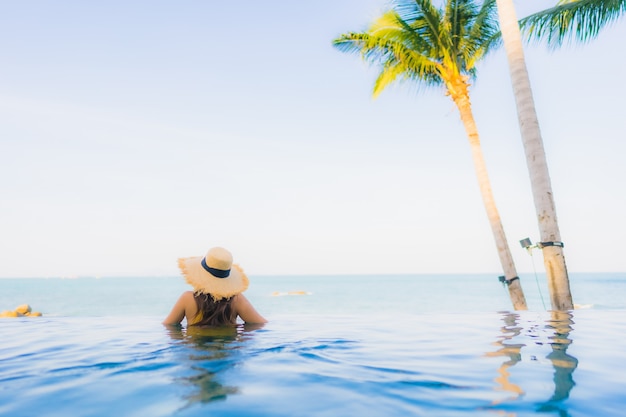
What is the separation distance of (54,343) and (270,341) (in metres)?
2.62

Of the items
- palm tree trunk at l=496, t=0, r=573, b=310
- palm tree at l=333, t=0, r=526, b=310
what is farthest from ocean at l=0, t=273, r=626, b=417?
palm tree at l=333, t=0, r=526, b=310

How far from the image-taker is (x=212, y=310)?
5.74m

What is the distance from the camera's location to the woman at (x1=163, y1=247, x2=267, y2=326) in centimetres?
532

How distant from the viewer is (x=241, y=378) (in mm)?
3129

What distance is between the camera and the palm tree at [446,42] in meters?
12.4

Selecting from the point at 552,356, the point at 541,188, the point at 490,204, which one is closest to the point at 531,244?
the point at 541,188

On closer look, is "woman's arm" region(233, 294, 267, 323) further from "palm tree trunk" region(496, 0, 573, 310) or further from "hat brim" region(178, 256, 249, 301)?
"palm tree trunk" region(496, 0, 573, 310)

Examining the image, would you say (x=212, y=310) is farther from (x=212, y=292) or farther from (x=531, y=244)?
(x=531, y=244)

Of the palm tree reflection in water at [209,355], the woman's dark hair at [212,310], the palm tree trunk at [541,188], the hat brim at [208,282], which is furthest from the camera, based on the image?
the palm tree trunk at [541,188]

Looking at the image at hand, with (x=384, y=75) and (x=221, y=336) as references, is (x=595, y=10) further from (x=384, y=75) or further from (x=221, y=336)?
(x=221, y=336)

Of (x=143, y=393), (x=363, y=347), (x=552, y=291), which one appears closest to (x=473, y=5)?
(x=552, y=291)

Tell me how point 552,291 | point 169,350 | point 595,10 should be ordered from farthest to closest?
1. point 595,10
2. point 552,291
3. point 169,350

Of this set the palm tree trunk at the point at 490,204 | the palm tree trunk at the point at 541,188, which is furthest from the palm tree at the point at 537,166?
the palm tree trunk at the point at 490,204

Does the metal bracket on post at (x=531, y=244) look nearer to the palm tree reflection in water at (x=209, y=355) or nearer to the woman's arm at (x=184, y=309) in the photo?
the palm tree reflection in water at (x=209, y=355)
